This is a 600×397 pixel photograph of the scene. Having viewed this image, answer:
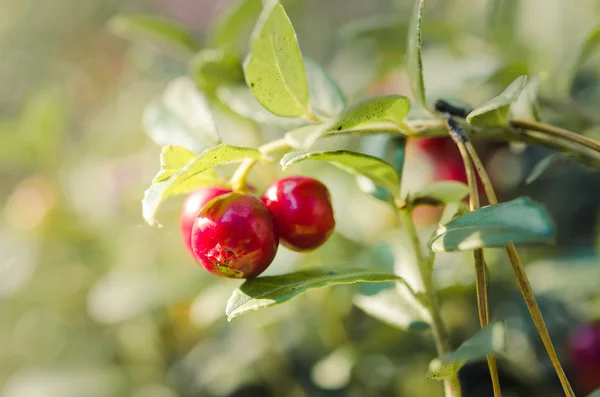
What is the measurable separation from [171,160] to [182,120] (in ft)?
0.69

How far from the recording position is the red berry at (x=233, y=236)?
62 cm

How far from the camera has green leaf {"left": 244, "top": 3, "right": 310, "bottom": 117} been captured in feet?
1.92

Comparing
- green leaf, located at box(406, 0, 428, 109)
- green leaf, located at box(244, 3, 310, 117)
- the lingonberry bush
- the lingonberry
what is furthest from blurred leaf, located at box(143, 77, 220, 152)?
the lingonberry

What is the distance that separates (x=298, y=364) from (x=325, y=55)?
3.95ft

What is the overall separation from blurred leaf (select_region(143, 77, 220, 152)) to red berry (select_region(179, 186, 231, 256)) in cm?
7

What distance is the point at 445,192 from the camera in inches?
28.0

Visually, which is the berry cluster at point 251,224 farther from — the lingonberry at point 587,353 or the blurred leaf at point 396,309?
the lingonberry at point 587,353

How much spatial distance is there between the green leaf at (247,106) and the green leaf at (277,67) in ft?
0.34

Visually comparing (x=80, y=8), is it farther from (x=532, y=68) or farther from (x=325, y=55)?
(x=532, y=68)

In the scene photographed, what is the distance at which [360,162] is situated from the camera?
0.65m


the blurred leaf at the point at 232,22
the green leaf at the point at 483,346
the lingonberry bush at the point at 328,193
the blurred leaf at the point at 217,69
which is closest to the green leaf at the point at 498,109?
the lingonberry bush at the point at 328,193

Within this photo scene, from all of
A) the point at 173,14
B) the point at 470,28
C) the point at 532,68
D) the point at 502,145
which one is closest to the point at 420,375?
the point at 502,145

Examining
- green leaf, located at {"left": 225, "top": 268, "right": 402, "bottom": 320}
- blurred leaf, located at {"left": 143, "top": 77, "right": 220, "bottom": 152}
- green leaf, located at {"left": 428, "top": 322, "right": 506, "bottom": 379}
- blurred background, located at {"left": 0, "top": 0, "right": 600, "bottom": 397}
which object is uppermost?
blurred leaf, located at {"left": 143, "top": 77, "right": 220, "bottom": 152}

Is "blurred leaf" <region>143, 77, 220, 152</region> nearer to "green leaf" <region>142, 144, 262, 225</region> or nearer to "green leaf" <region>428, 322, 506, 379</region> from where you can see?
"green leaf" <region>142, 144, 262, 225</region>
